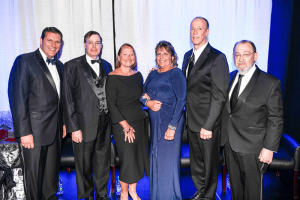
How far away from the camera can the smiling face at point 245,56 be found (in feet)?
6.36

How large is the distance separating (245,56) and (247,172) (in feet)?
3.42

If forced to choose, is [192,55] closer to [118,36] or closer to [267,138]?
[267,138]

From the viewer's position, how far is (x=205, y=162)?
7.41 ft

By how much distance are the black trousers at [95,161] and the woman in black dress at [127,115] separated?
187 millimetres

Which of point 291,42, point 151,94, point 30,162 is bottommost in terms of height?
point 30,162

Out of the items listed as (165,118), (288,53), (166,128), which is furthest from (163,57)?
(288,53)

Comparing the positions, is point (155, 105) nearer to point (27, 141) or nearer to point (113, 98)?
point (113, 98)

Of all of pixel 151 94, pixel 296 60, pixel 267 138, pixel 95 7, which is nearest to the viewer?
pixel 267 138

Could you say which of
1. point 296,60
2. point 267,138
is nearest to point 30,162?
point 267,138

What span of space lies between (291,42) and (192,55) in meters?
1.89

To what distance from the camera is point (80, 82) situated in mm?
2232

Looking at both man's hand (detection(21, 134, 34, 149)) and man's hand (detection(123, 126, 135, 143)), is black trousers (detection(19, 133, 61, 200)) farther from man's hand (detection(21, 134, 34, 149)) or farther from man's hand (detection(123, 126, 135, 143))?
man's hand (detection(123, 126, 135, 143))

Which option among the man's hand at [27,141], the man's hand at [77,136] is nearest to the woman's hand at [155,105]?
the man's hand at [77,136]

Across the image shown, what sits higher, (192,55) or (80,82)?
(192,55)
